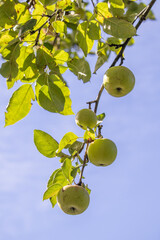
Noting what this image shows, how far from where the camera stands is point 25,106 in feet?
6.50

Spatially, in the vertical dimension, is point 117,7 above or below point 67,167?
above

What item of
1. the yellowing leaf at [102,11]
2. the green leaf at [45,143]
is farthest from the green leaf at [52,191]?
the yellowing leaf at [102,11]

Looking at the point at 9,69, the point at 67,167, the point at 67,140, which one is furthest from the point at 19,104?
the point at 67,167

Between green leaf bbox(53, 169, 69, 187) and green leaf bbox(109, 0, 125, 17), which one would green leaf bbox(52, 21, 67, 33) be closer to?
green leaf bbox(109, 0, 125, 17)

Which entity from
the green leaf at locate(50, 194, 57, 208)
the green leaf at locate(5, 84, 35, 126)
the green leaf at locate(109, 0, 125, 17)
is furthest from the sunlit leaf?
the green leaf at locate(109, 0, 125, 17)

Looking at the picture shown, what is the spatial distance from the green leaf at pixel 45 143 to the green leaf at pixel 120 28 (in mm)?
706

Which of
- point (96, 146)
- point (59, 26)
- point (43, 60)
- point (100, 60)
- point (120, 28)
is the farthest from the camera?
point (100, 60)

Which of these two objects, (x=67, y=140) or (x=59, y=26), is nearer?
(x=67, y=140)

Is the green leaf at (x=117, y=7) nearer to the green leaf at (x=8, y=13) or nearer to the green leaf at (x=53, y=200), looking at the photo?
the green leaf at (x=8, y=13)

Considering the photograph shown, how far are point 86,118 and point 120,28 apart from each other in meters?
0.53

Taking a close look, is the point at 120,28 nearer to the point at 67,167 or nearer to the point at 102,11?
the point at 102,11

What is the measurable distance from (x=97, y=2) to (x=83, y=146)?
2.83 ft

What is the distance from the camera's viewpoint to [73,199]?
1817mm

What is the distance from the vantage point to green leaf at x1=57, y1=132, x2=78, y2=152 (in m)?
1.97
